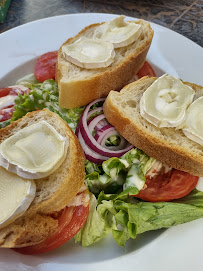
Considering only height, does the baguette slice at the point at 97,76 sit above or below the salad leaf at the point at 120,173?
above

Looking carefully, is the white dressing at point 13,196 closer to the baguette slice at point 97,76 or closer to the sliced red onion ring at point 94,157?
the sliced red onion ring at point 94,157

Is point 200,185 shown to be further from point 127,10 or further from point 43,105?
point 127,10

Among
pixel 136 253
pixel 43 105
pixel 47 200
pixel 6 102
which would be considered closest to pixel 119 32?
pixel 43 105

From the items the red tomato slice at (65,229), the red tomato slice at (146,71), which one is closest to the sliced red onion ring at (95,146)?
the red tomato slice at (65,229)

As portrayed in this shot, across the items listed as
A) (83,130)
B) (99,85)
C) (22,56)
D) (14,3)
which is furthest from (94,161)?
(14,3)

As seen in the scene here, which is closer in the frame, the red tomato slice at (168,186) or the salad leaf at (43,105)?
the red tomato slice at (168,186)

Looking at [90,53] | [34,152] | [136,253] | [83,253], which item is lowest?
[83,253]
